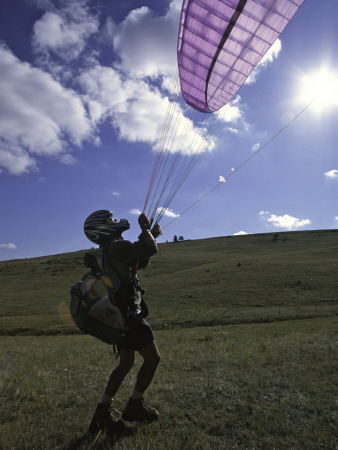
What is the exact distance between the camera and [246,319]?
943 inches

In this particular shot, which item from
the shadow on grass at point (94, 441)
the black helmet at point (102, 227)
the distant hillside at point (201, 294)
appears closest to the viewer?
the shadow on grass at point (94, 441)

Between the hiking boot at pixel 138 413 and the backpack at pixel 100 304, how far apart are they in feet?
3.18

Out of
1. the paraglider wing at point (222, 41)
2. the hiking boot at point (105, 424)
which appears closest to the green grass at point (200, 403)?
the hiking boot at point (105, 424)

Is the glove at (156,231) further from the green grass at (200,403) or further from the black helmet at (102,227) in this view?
the green grass at (200,403)

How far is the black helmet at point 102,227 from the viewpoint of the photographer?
4727 mm

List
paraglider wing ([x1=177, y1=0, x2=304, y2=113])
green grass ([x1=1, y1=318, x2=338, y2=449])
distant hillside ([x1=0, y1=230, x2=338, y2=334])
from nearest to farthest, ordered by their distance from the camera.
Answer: green grass ([x1=1, y1=318, x2=338, y2=449]) → paraglider wing ([x1=177, y1=0, x2=304, y2=113]) → distant hillside ([x1=0, y1=230, x2=338, y2=334])

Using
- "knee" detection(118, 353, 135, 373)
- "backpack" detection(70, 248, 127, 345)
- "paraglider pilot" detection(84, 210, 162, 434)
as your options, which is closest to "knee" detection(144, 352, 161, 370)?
"paraglider pilot" detection(84, 210, 162, 434)

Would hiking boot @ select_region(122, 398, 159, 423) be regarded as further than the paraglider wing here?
No

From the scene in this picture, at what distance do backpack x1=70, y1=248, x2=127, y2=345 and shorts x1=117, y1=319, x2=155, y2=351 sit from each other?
0.25m

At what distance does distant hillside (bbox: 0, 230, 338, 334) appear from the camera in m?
25.4

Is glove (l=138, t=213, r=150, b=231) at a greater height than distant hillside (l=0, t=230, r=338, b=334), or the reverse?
glove (l=138, t=213, r=150, b=231)

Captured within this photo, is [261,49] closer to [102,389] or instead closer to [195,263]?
[102,389]

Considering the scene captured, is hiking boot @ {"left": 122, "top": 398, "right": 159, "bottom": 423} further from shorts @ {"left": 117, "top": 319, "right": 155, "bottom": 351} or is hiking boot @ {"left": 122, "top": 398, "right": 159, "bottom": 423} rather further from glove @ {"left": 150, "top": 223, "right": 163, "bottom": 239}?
glove @ {"left": 150, "top": 223, "right": 163, "bottom": 239}

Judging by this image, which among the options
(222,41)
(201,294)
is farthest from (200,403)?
(201,294)
